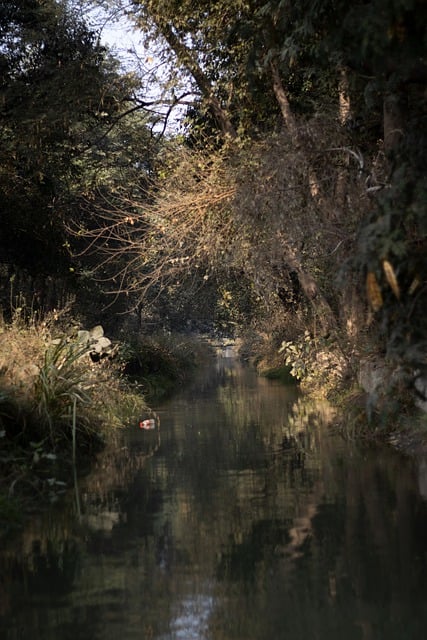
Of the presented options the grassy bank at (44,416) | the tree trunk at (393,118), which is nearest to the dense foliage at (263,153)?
the tree trunk at (393,118)

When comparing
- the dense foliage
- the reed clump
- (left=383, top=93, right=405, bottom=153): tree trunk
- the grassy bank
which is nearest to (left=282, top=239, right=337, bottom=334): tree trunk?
the dense foliage

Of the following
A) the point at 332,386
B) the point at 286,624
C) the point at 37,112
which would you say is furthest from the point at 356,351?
the point at 286,624

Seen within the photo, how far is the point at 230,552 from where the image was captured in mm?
7379

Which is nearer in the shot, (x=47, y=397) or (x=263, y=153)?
(x=47, y=397)

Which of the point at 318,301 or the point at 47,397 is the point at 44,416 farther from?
the point at 318,301

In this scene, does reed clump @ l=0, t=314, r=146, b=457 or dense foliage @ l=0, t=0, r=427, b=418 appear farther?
reed clump @ l=0, t=314, r=146, b=457

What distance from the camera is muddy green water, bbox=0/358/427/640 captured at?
5.62m

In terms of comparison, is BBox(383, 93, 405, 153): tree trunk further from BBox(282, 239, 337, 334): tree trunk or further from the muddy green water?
BBox(282, 239, 337, 334): tree trunk

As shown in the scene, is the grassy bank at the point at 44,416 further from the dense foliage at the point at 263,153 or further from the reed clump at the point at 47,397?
the dense foliage at the point at 263,153

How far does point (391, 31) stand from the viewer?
7.42 m

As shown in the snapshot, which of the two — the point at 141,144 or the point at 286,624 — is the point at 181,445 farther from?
the point at 141,144

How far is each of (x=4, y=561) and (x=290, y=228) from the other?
834cm

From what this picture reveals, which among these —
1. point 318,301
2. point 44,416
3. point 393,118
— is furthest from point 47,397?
point 318,301

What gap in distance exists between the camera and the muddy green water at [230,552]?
221 inches
